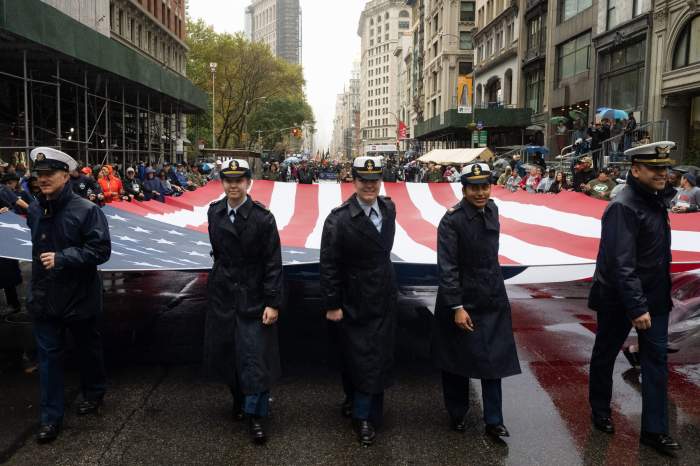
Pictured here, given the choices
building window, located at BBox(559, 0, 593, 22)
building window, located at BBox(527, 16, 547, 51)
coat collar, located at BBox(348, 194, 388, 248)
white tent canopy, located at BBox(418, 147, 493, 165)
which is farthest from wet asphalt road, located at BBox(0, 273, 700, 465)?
building window, located at BBox(527, 16, 547, 51)

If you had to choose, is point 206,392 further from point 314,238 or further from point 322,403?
point 314,238

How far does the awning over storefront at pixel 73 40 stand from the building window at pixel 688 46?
16973mm

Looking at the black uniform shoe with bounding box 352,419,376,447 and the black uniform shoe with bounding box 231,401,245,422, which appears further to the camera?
the black uniform shoe with bounding box 231,401,245,422

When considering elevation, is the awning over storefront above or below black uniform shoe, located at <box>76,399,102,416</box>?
above

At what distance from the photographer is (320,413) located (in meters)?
4.96

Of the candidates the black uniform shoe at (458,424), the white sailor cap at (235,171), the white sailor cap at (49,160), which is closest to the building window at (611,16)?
the black uniform shoe at (458,424)

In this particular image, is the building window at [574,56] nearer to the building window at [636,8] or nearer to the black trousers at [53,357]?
the building window at [636,8]

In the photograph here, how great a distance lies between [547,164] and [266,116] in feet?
162

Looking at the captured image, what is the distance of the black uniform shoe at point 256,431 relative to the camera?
4.37 meters

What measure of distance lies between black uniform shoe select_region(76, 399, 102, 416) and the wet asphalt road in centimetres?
7

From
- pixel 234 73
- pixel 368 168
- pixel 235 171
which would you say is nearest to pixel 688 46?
pixel 368 168

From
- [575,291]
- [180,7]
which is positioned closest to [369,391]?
[575,291]

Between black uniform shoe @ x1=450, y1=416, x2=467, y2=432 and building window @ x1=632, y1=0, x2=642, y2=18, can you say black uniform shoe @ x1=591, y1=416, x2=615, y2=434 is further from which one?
building window @ x1=632, y1=0, x2=642, y2=18

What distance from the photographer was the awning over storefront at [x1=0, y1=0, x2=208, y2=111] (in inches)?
491
